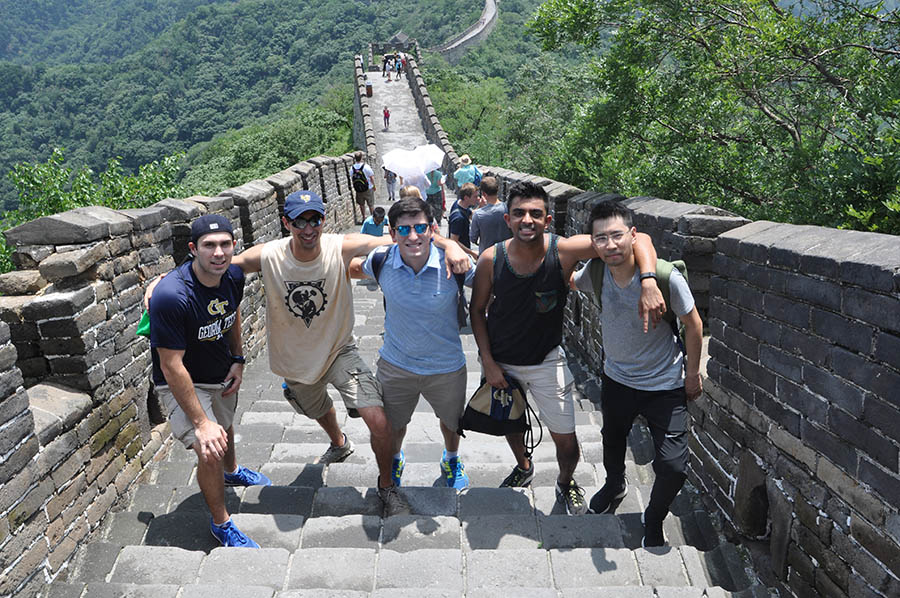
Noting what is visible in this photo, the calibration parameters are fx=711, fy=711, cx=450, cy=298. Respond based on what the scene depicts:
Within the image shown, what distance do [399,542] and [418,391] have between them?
0.85 m

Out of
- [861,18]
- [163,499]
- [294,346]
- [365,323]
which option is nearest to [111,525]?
[163,499]

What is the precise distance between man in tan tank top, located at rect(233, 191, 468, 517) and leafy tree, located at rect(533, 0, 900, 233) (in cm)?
368

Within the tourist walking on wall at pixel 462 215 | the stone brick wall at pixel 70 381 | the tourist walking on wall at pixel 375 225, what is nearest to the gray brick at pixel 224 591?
the stone brick wall at pixel 70 381

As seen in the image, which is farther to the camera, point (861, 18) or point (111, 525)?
point (861, 18)

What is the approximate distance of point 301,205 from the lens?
3736mm

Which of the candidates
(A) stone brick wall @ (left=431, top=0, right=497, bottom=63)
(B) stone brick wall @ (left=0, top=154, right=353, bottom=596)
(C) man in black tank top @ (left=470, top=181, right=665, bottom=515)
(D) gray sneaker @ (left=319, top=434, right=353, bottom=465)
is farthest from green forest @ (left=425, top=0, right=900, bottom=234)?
(A) stone brick wall @ (left=431, top=0, right=497, bottom=63)

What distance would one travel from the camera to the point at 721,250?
3.67 meters

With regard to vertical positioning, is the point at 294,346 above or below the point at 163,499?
above

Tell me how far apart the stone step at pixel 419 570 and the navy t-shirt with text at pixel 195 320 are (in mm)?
913

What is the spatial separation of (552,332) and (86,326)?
2515mm

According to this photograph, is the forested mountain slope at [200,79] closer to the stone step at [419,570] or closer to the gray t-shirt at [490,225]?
the gray t-shirt at [490,225]

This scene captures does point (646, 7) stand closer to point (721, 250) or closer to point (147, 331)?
point (721, 250)

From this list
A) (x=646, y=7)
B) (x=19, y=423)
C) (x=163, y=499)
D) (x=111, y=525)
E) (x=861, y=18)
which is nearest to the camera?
(x=19, y=423)

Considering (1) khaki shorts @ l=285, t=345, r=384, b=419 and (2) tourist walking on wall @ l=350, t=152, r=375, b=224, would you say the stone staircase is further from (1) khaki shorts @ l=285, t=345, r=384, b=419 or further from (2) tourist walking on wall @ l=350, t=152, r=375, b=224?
(2) tourist walking on wall @ l=350, t=152, r=375, b=224
